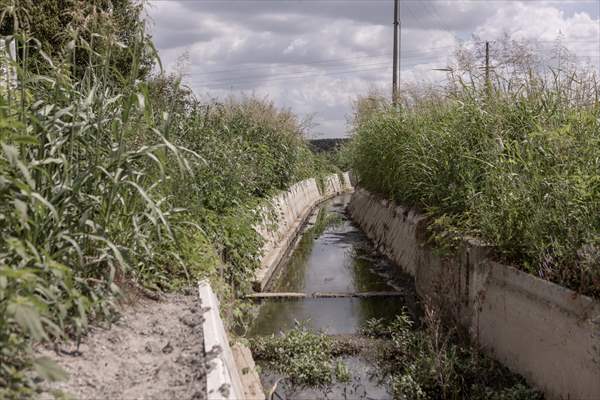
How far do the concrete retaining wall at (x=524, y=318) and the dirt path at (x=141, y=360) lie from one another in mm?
2111

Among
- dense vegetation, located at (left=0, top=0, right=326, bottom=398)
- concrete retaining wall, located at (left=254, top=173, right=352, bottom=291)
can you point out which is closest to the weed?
dense vegetation, located at (left=0, top=0, right=326, bottom=398)

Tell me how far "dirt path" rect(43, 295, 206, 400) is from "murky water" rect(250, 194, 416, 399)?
1.44 meters

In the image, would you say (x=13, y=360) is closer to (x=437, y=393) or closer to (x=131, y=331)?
(x=131, y=331)

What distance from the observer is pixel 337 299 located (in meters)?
8.25

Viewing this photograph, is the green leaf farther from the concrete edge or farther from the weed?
the weed

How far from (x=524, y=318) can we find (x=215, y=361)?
2272 millimetres

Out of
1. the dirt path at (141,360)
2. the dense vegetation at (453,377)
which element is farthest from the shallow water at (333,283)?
the dirt path at (141,360)

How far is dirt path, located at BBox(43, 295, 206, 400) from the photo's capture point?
3.30 meters

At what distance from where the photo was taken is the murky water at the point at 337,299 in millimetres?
5426

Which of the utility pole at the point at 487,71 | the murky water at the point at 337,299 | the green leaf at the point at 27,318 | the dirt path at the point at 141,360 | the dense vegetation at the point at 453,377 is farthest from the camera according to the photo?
the utility pole at the point at 487,71

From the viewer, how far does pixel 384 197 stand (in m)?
12.5

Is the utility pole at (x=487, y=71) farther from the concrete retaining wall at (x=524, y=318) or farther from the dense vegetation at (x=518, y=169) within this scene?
the concrete retaining wall at (x=524, y=318)

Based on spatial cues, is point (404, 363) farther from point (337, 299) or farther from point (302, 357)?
point (337, 299)

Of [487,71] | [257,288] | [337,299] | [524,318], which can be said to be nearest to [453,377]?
[524,318]
